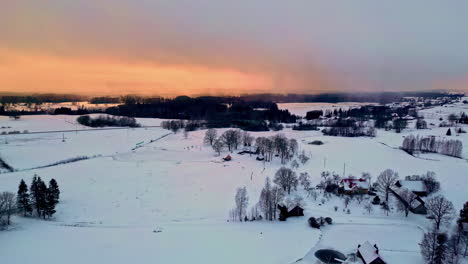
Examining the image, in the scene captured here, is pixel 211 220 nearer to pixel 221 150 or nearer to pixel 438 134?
pixel 221 150

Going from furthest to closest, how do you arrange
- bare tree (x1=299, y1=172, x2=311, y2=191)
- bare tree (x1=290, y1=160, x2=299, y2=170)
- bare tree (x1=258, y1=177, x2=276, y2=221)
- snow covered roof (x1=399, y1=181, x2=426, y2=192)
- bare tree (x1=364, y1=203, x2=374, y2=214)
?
bare tree (x1=290, y1=160, x2=299, y2=170) → bare tree (x1=299, y1=172, x2=311, y2=191) → snow covered roof (x1=399, y1=181, x2=426, y2=192) → bare tree (x1=364, y1=203, x2=374, y2=214) → bare tree (x1=258, y1=177, x2=276, y2=221)

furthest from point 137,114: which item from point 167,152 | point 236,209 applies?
point 236,209

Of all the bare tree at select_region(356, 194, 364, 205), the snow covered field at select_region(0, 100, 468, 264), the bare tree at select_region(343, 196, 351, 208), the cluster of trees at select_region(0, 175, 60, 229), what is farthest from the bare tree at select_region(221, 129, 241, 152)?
the cluster of trees at select_region(0, 175, 60, 229)

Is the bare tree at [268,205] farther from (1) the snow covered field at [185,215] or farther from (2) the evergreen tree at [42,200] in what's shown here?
(2) the evergreen tree at [42,200]

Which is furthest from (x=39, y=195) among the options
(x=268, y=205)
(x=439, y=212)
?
(x=439, y=212)

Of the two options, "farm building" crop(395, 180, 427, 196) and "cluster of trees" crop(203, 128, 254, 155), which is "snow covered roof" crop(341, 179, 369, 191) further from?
"cluster of trees" crop(203, 128, 254, 155)

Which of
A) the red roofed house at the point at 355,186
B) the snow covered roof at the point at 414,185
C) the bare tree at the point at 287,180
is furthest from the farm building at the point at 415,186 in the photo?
the bare tree at the point at 287,180

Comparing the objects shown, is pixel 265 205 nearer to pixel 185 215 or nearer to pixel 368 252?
pixel 185 215
